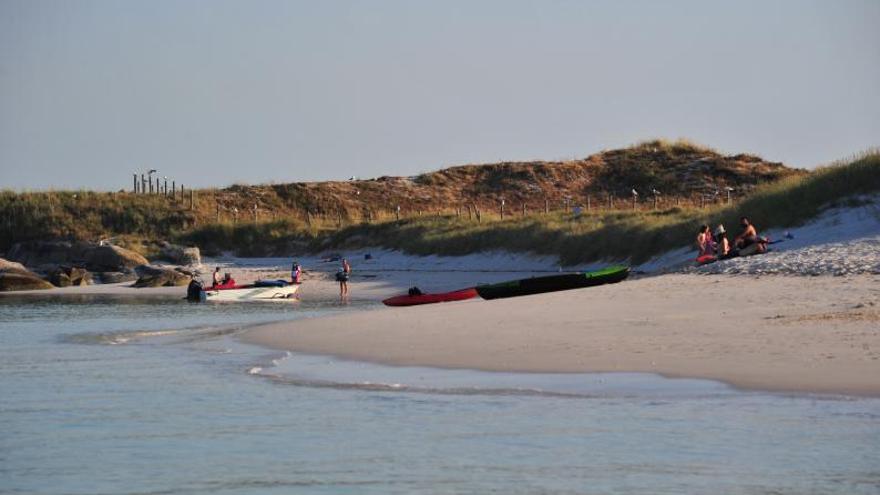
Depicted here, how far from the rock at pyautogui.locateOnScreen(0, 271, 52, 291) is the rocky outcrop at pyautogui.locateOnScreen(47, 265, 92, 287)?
87 centimetres

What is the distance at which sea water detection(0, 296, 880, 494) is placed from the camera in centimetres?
1056

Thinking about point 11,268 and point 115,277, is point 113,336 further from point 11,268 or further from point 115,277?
point 11,268

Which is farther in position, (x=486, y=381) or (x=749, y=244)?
(x=749, y=244)

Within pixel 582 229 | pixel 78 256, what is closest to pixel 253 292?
pixel 582 229

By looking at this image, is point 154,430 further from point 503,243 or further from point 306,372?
point 503,243

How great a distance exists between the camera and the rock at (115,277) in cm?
5147

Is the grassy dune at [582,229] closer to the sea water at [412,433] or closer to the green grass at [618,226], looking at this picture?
the green grass at [618,226]

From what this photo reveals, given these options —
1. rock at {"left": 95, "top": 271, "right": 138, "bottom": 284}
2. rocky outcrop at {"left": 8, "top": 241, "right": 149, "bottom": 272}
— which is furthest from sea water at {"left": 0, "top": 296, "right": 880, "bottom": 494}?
rocky outcrop at {"left": 8, "top": 241, "right": 149, "bottom": 272}

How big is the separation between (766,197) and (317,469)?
29932 millimetres

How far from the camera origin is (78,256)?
5803 centimetres

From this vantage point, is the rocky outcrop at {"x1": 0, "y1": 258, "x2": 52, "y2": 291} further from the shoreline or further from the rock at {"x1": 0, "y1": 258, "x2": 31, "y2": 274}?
the shoreline

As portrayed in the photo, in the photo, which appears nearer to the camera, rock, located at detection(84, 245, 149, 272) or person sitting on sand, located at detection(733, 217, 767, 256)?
person sitting on sand, located at detection(733, 217, 767, 256)

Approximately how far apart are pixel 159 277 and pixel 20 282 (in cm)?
495

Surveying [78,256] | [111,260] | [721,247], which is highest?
[78,256]
